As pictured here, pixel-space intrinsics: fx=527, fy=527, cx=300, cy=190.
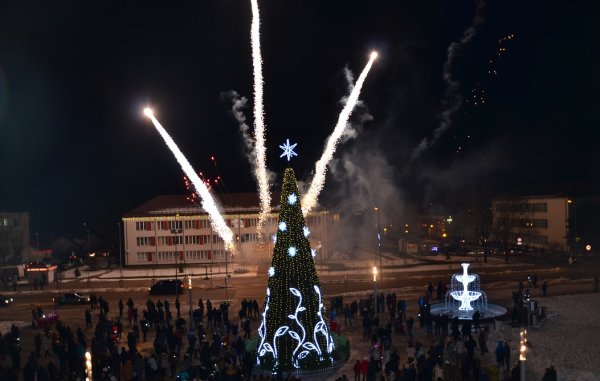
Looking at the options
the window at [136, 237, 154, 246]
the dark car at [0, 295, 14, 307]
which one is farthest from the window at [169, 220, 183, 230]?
the dark car at [0, 295, 14, 307]

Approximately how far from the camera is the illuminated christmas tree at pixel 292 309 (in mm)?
17469

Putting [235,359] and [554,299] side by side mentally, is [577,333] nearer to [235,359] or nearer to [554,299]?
[554,299]

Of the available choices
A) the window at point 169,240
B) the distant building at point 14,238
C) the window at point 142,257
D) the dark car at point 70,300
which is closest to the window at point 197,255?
the window at point 169,240

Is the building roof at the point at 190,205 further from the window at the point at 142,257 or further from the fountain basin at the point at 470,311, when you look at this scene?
the fountain basin at the point at 470,311

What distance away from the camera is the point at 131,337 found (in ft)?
65.7

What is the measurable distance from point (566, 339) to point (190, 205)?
158 feet

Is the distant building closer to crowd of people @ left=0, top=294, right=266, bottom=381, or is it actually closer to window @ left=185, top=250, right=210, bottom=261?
window @ left=185, top=250, right=210, bottom=261

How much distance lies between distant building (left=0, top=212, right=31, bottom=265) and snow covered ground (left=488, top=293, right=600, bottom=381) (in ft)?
193

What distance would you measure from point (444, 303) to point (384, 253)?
1312 inches

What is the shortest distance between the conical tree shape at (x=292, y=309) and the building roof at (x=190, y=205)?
137ft

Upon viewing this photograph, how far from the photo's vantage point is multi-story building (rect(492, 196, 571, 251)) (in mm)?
57516

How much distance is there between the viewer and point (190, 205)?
63.0 meters

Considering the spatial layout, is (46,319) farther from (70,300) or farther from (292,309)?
(292,309)

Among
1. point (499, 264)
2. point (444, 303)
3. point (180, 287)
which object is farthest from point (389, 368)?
point (499, 264)
